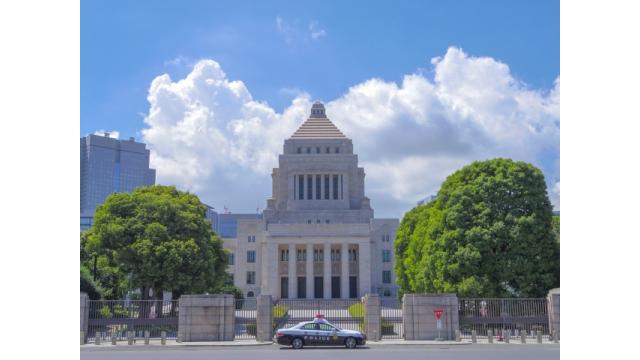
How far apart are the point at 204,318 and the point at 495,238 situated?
1615cm

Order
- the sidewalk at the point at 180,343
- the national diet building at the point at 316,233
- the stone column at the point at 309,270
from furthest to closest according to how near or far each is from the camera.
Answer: the national diet building at the point at 316,233 < the stone column at the point at 309,270 < the sidewalk at the point at 180,343

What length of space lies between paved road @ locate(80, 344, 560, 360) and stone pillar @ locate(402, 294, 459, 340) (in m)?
2.24

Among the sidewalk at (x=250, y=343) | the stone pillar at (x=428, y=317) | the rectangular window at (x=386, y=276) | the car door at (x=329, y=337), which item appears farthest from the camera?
the rectangular window at (x=386, y=276)

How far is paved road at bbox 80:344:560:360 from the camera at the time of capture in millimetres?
22203

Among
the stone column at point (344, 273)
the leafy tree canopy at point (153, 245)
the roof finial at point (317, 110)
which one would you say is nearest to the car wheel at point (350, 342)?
the leafy tree canopy at point (153, 245)

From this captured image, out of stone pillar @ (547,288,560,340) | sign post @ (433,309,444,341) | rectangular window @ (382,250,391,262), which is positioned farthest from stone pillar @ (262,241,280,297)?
stone pillar @ (547,288,560,340)

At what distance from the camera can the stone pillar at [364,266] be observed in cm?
7544

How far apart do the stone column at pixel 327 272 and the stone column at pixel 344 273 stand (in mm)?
1560

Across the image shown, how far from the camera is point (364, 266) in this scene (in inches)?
2987

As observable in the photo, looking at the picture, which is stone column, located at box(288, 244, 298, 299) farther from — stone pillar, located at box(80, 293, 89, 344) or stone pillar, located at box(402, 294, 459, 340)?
stone pillar, located at box(402, 294, 459, 340)

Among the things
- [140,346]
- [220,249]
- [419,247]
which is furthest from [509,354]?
[220,249]

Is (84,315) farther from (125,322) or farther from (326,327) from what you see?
(326,327)

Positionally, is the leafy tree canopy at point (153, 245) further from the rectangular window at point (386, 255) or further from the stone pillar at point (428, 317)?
the rectangular window at point (386, 255)

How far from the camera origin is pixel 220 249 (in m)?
45.3
